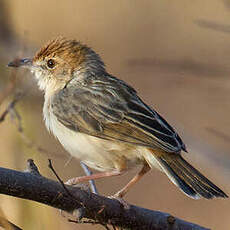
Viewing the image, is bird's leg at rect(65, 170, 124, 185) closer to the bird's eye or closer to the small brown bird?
the small brown bird

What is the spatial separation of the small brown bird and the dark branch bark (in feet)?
1.97

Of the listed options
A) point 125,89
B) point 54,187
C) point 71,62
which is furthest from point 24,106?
point 54,187

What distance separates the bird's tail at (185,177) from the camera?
4.59m

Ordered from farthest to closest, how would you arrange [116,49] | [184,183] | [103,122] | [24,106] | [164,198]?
[116,49] < [164,198] < [24,106] < [103,122] < [184,183]

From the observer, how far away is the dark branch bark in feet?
11.4

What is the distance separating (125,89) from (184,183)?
1.27 meters

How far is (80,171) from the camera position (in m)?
9.01

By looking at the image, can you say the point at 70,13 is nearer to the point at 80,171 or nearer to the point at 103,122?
the point at 80,171

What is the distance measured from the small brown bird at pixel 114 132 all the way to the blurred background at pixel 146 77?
460mm

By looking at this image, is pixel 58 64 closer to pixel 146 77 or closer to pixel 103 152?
pixel 103 152

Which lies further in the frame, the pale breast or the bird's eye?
the bird's eye

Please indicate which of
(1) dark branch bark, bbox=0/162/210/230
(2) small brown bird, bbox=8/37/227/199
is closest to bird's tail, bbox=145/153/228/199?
(2) small brown bird, bbox=8/37/227/199

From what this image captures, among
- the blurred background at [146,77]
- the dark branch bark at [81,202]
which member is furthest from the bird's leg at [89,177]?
the dark branch bark at [81,202]

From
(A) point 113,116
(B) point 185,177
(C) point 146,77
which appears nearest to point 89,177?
(A) point 113,116
